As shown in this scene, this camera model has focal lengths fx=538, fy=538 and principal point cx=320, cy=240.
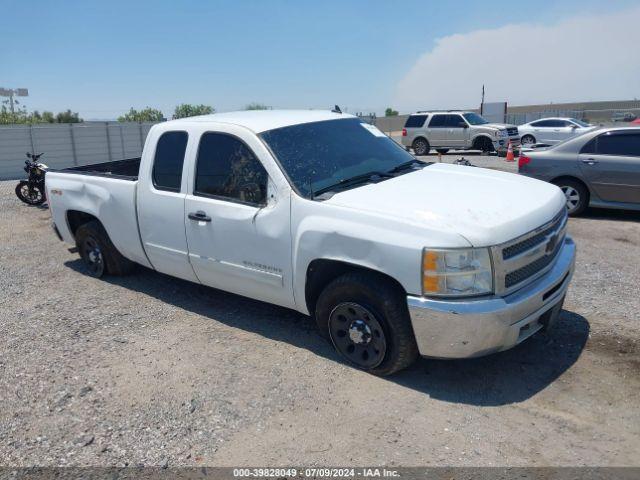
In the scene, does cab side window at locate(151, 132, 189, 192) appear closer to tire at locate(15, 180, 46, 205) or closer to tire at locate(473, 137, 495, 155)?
tire at locate(15, 180, 46, 205)

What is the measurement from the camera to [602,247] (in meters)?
7.02

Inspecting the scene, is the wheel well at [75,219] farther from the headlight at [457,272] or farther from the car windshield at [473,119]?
the car windshield at [473,119]

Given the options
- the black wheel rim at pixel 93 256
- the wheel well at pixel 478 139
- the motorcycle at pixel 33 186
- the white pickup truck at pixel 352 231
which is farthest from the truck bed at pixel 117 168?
the wheel well at pixel 478 139

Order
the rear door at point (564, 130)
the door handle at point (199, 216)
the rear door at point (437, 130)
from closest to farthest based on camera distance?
the door handle at point (199, 216)
the rear door at point (437, 130)
the rear door at point (564, 130)

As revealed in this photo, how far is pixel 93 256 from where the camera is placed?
6.34m

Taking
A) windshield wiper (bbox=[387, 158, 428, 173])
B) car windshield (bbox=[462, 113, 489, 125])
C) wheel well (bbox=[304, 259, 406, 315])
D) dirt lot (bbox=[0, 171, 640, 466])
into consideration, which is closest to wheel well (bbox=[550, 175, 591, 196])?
dirt lot (bbox=[0, 171, 640, 466])

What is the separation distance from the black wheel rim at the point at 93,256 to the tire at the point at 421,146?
1771 cm

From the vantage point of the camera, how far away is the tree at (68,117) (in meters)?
46.0

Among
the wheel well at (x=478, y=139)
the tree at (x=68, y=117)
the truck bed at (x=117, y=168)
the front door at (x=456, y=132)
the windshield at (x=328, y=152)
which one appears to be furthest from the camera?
the tree at (x=68, y=117)

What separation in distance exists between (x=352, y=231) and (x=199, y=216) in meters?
1.58

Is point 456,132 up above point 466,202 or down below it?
above

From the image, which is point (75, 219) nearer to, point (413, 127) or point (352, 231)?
point (352, 231)

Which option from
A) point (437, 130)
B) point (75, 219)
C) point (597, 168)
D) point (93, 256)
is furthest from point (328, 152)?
point (437, 130)

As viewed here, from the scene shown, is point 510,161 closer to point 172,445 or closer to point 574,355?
point 574,355
